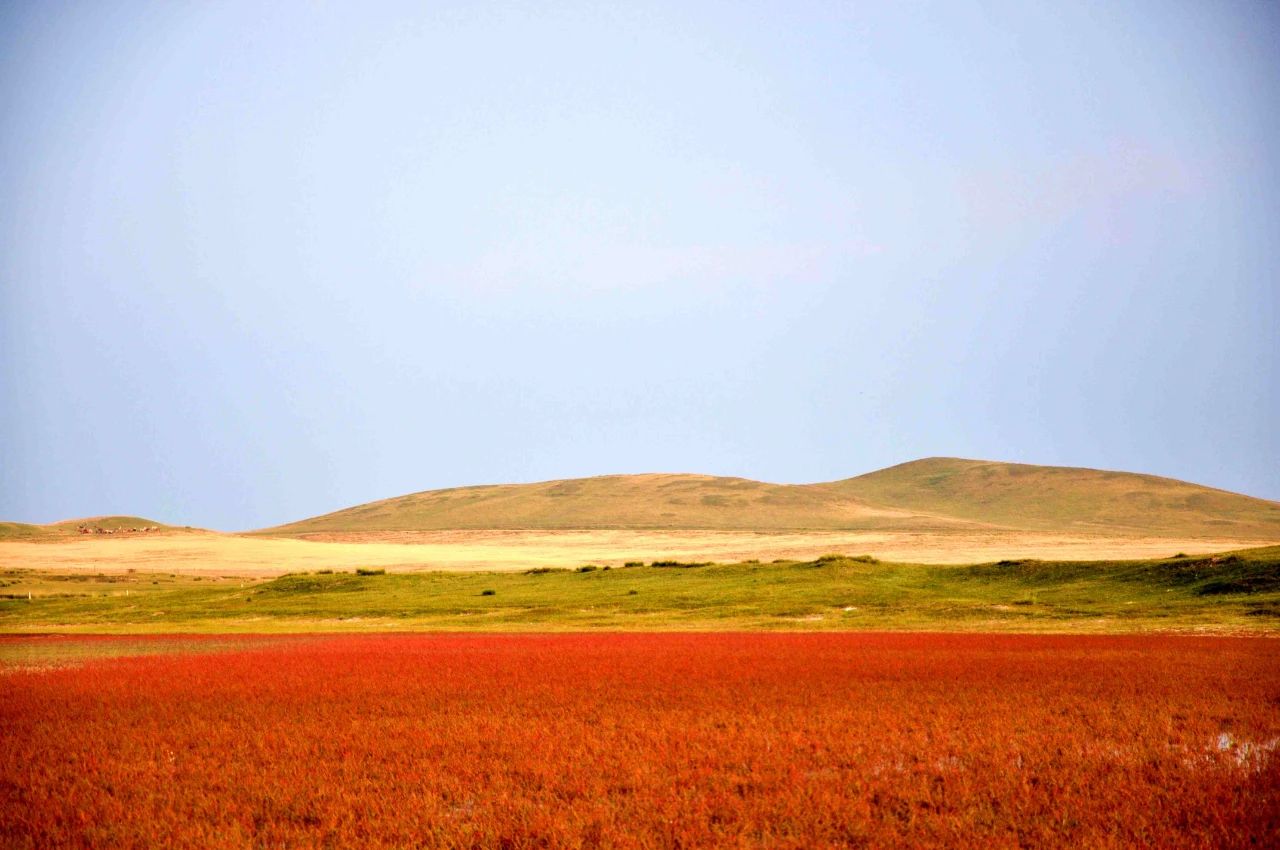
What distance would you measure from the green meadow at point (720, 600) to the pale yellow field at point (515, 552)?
2490cm

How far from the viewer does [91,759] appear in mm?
16062

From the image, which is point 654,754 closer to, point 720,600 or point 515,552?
point 720,600

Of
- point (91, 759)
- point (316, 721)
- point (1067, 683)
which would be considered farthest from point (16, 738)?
point (1067, 683)

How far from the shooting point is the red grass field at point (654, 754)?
11945mm

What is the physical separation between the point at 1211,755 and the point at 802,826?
26.6ft

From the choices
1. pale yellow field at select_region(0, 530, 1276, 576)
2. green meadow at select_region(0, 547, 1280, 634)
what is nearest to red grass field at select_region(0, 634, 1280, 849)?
green meadow at select_region(0, 547, 1280, 634)

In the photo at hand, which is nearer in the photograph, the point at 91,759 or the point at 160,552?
the point at 91,759

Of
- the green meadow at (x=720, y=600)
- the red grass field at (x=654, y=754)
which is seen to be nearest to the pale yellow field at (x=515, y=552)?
the green meadow at (x=720, y=600)

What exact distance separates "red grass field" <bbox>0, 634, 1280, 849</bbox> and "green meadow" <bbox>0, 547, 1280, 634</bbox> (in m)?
20.0

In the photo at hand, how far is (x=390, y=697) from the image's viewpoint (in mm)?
23047

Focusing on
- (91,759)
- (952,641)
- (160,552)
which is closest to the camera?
(91,759)

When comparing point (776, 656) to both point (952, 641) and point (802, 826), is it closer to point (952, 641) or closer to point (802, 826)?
point (952, 641)

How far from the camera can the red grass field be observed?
1195 cm

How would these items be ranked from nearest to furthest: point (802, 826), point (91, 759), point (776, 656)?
point (802, 826)
point (91, 759)
point (776, 656)
